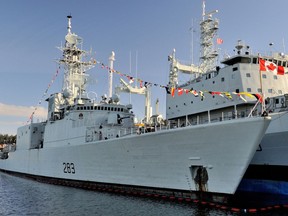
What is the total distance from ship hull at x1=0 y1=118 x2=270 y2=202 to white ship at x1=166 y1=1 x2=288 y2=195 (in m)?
0.82

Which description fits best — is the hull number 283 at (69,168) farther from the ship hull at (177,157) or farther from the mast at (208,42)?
the mast at (208,42)

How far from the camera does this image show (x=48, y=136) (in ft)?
72.8

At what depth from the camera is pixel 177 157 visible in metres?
12.0

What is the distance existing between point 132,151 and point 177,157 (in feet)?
8.37

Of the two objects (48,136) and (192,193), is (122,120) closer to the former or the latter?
(48,136)

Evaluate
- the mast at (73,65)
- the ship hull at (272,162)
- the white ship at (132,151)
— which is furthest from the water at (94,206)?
the mast at (73,65)

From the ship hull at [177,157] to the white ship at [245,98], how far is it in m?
0.82

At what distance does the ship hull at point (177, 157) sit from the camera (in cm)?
1050

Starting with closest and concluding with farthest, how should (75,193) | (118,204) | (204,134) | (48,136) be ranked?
(204,134) < (118,204) < (75,193) < (48,136)

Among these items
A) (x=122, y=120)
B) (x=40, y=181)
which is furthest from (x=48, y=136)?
(x=122, y=120)

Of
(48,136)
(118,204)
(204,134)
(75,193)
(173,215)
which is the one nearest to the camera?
(173,215)

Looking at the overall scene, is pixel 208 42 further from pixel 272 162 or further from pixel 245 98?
pixel 272 162

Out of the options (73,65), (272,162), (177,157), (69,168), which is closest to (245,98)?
(272,162)

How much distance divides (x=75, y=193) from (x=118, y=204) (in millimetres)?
4155
